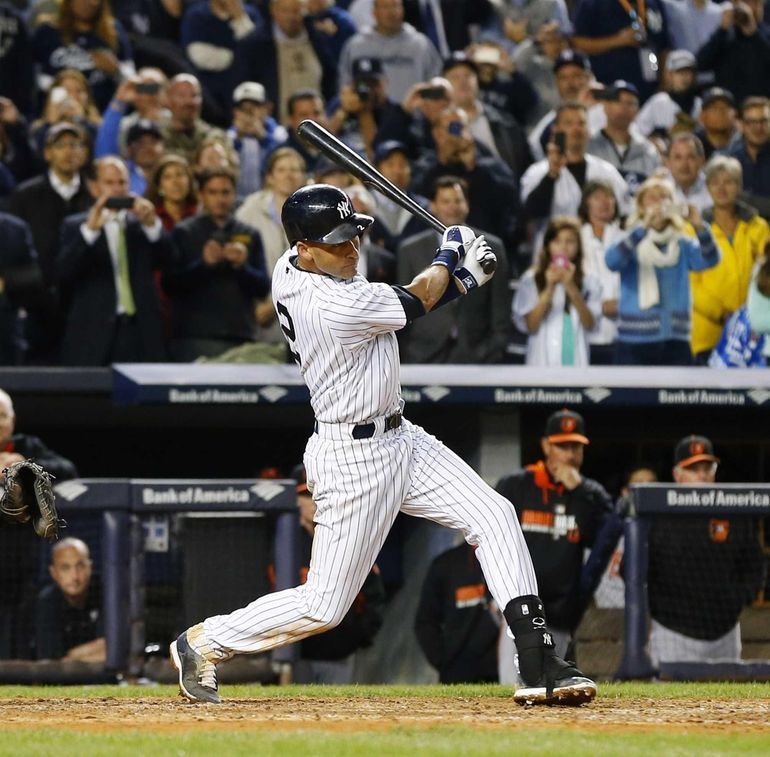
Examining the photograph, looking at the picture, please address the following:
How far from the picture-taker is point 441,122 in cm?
997

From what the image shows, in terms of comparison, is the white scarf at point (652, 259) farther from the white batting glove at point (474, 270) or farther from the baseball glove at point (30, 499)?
the baseball glove at point (30, 499)

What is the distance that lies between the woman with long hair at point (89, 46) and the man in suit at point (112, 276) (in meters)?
2.10

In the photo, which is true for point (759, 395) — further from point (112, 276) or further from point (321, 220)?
point (321, 220)

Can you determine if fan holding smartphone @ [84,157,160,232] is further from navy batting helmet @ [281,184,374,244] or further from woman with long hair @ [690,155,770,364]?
navy batting helmet @ [281,184,374,244]

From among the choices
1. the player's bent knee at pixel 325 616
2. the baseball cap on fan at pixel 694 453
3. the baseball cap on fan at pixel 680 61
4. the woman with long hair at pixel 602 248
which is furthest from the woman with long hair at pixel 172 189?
the player's bent knee at pixel 325 616

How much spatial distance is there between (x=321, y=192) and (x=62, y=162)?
439cm

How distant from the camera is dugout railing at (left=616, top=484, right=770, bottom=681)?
23.9 feet

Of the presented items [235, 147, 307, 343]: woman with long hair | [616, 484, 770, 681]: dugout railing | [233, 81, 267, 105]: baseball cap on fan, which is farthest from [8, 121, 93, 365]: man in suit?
[616, 484, 770, 681]: dugout railing

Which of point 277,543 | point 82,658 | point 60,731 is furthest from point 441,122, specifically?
point 60,731

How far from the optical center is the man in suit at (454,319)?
353 inches

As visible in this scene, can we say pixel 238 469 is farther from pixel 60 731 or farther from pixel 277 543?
pixel 60 731

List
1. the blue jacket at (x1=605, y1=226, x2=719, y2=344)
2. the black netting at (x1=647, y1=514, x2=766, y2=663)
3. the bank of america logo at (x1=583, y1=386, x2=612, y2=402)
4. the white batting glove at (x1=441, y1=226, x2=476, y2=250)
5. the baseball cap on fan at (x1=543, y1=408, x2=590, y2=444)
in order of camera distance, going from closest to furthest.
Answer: the white batting glove at (x1=441, y1=226, x2=476, y2=250) < the black netting at (x1=647, y1=514, x2=766, y2=663) < the baseball cap on fan at (x1=543, y1=408, x2=590, y2=444) < the bank of america logo at (x1=583, y1=386, x2=612, y2=402) < the blue jacket at (x1=605, y1=226, x2=719, y2=344)

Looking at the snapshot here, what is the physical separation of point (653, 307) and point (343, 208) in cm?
433

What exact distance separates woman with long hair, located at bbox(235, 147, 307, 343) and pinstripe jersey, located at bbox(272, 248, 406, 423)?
160 inches
